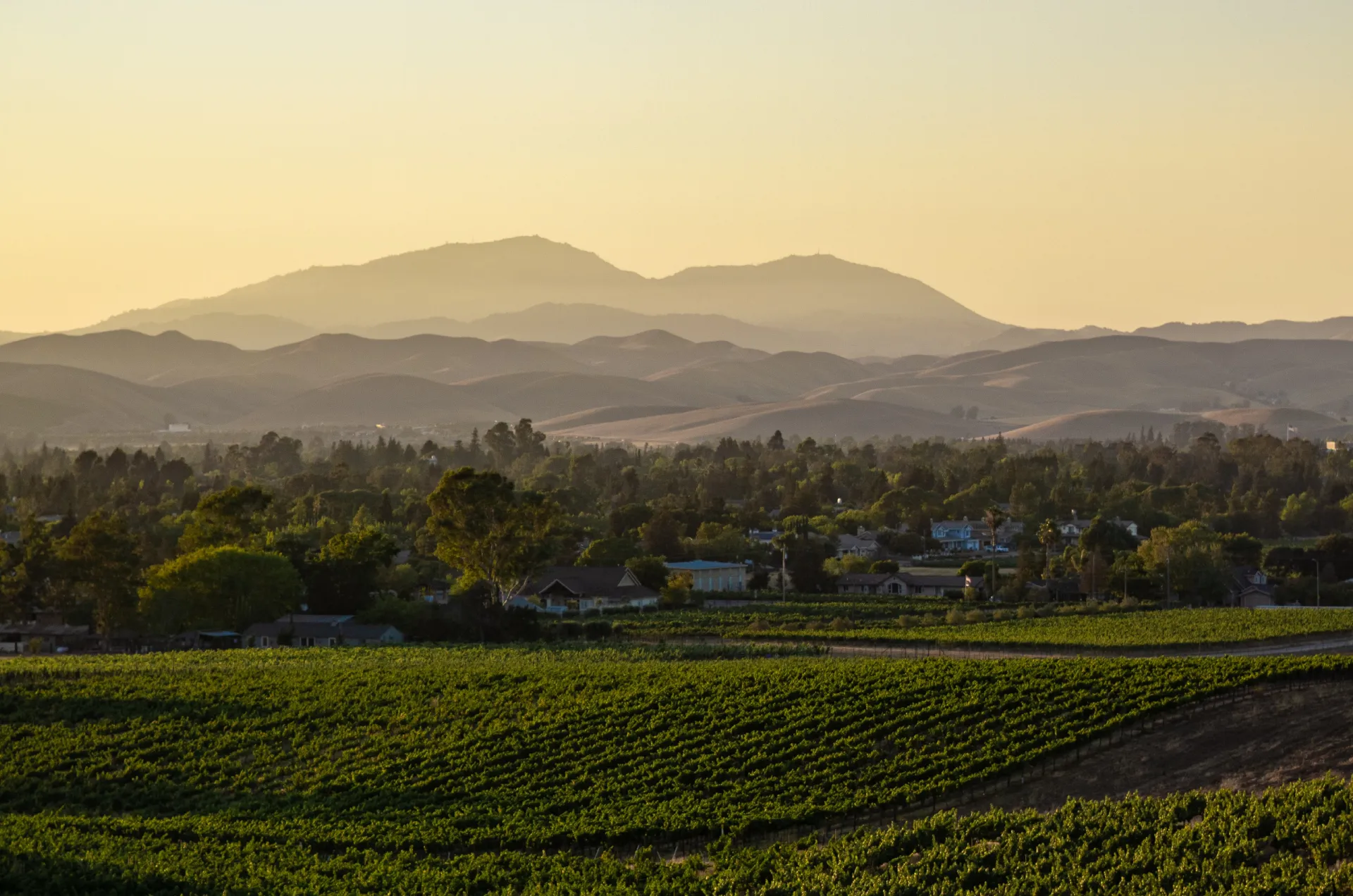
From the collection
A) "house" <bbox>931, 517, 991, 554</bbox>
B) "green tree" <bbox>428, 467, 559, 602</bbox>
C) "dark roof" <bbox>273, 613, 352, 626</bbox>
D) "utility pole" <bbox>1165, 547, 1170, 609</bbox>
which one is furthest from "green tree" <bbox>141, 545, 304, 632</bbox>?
"house" <bbox>931, 517, 991, 554</bbox>

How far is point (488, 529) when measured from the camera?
78438 mm

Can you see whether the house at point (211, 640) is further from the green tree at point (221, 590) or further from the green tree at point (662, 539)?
the green tree at point (662, 539)

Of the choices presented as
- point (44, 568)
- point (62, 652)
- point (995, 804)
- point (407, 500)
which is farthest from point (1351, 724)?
point (407, 500)

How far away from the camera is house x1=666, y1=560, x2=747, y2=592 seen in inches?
3575

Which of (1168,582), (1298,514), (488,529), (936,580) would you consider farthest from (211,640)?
(1298,514)

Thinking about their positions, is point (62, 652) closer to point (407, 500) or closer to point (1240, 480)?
point (407, 500)

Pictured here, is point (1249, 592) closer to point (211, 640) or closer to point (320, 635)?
point (320, 635)

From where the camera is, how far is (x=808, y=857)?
96.0 ft

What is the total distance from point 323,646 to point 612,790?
108 ft

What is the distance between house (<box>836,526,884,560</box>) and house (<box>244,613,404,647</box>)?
37214mm

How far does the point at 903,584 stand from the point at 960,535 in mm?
31633

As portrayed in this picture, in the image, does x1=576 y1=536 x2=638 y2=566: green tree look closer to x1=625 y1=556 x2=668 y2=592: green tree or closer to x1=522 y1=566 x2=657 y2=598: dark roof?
x1=522 y1=566 x2=657 y2=598: dark roof

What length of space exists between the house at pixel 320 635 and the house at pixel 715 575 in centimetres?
2263

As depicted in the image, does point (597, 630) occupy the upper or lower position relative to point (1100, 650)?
upper
